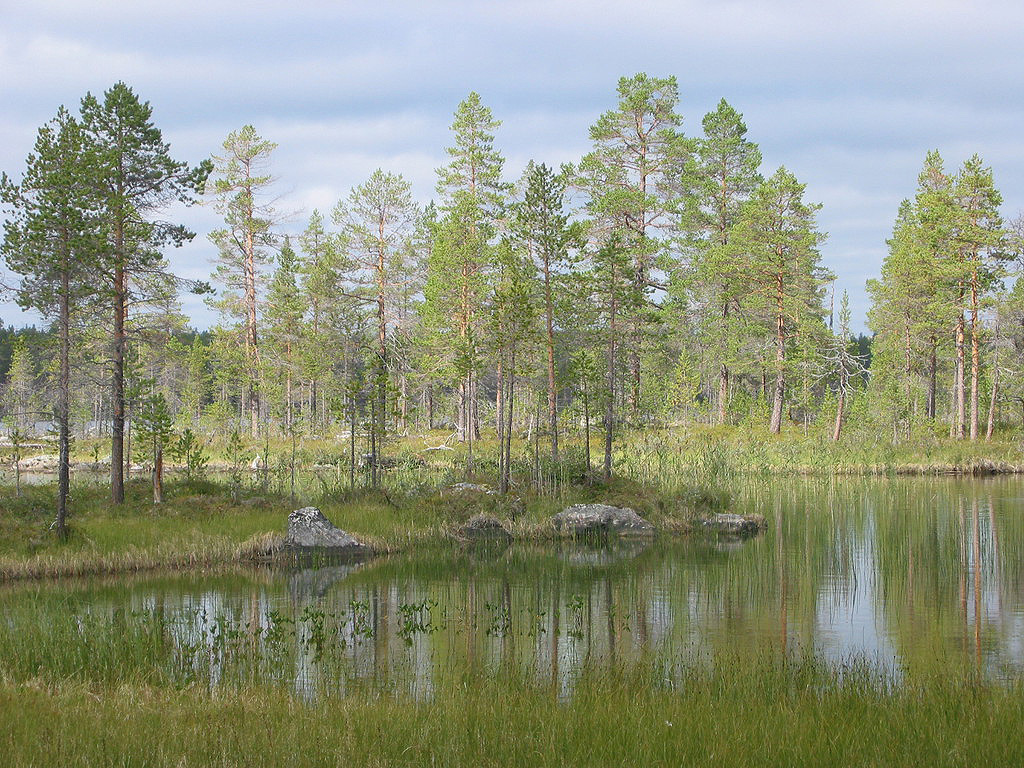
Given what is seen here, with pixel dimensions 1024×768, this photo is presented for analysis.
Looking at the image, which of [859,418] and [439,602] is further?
[859,418]

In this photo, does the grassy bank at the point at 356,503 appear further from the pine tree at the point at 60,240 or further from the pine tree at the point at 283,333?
the pine tree at the point at 283,333

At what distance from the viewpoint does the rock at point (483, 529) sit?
2398 cm

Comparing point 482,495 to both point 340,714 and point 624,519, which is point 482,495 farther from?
point 340,714

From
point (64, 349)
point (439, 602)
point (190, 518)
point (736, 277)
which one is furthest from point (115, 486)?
point (736, 277)

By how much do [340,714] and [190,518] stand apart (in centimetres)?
1513

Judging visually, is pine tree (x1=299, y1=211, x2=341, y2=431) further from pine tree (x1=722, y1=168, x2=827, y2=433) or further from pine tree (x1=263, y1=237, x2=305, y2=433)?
pine tree (x1=722, y1=168, x2=827, y2=433)

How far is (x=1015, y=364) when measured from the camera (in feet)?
176

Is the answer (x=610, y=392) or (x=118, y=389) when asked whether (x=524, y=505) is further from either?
(x=118, y=389)

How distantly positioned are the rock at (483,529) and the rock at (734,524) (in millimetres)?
6104

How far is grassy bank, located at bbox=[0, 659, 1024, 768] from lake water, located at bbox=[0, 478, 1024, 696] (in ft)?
4.91

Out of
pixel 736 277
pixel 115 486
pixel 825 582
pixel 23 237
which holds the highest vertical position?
pixel 736 277

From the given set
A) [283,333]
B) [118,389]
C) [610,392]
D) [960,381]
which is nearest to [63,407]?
[118,389]

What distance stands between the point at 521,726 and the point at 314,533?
47.1 ft

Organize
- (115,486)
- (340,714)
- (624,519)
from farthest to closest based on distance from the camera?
(624,519) → (115,486) → (340,714)
